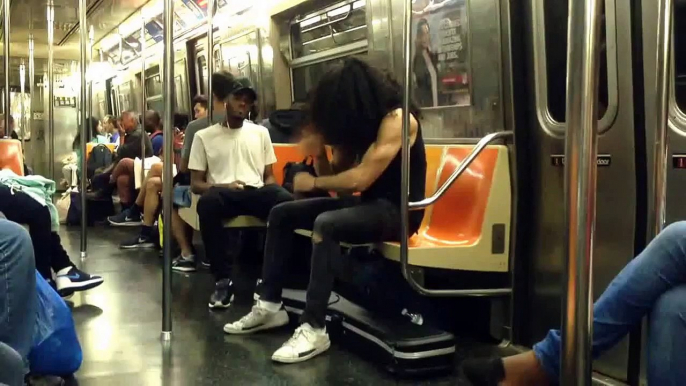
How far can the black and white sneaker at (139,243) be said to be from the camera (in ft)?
21.7

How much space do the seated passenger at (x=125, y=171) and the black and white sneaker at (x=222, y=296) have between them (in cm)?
392

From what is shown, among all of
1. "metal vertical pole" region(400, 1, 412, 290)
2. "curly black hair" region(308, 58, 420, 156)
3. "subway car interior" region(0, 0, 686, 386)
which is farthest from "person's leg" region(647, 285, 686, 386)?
"curly black hair" region(308, 58, 420, 156)

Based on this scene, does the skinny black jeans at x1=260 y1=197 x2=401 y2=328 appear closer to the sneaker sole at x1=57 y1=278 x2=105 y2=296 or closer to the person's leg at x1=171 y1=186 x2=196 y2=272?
the sneaker sole at x1=57 y1=278 x2=105 y2=296

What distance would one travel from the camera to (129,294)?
4.66 meters

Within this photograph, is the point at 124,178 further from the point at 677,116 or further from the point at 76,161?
the point at 677,116

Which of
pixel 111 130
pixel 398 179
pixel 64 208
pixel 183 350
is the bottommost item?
pixel 183 350

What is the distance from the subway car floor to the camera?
3016 millimetres

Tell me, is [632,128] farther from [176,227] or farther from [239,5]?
[239,5]

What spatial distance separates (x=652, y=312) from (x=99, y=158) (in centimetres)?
908

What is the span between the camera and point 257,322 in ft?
11.9

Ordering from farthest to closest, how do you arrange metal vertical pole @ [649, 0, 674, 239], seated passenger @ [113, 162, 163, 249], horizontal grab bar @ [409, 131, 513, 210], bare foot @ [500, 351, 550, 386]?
seated passenger @ [113, 162, 163, 249]
horizontal grab bar @ [409, 131, 513, 210]
metal vertical pole @ [649, 0, 674, 239]
bare foot @ [500, 351, 550, 386]

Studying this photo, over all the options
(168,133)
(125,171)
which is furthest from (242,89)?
(125,171)

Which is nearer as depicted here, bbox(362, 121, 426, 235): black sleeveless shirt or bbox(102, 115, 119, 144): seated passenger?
bbox(362, 121, 426, 235): black sleeveless shirt

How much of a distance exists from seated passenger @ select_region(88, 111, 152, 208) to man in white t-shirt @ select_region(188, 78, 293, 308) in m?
3.39
